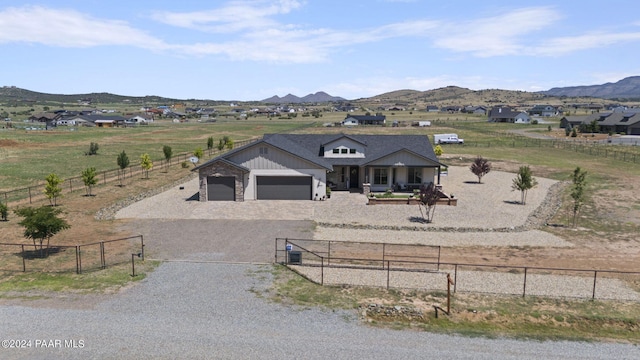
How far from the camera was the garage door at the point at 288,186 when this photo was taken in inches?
1580

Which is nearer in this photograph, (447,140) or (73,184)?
(73,184)

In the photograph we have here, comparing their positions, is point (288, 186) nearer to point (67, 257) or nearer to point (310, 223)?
point (310, 223)

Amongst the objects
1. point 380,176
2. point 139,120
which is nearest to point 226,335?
point 380,176

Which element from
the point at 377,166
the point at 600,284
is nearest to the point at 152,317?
the point at 600,284

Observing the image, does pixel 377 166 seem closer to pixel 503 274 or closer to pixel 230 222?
pixel 230 222

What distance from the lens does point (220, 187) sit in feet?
129

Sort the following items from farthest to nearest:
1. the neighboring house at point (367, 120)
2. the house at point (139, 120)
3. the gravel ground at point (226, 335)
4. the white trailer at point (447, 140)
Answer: the house at point (139, 120) → the neighboring house at point (367, 120) → the white trailer at point (447, 140) → the gravel ground at point (226, 335)

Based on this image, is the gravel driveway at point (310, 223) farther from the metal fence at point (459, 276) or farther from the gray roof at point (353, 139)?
the gray roof at point (353, 139)

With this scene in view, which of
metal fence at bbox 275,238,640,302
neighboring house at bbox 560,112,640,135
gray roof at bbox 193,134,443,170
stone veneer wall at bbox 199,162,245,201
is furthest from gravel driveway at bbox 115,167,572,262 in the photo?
neighboring house at bbox 560,112,640,135

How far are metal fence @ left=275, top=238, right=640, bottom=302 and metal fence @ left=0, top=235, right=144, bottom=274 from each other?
8672 mm

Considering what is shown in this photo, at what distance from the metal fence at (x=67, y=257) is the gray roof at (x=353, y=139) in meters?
15.5

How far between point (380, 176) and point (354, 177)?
2.75 meters

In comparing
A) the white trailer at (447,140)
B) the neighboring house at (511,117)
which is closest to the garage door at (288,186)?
the white trailer at (447,140)

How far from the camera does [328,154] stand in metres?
46.1
